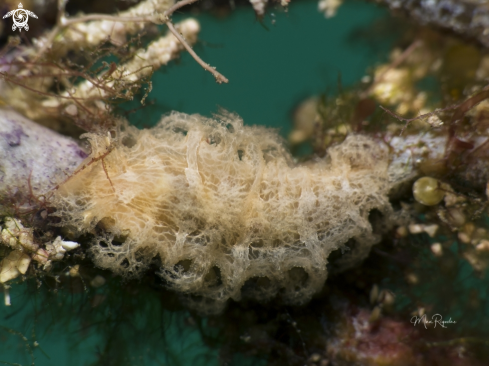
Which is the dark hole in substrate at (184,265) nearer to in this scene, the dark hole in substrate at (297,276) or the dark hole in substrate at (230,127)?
the dark hole in substrate at (297,276)

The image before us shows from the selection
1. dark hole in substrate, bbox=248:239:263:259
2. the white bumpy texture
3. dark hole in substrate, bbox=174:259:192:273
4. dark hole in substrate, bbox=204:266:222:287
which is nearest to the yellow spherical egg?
the white bumpy texture

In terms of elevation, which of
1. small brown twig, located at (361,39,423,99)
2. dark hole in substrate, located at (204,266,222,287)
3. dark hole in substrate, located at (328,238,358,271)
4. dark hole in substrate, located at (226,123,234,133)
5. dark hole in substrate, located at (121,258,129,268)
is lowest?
dark hole in substrate, located at (328,238,358,271)

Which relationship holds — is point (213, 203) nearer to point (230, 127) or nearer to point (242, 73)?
point (230, 127)

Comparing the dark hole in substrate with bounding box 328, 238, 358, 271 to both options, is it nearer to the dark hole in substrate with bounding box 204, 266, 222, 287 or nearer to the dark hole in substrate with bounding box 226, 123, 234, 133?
the dark hole in substrate with bounding box 204, 266, 222, 287

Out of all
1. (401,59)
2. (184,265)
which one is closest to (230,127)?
(184,265)

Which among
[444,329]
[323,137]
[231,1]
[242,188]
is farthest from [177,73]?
[444,329]

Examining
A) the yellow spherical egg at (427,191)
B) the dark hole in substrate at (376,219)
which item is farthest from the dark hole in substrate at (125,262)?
the yellow spherical egg at (427,191)
